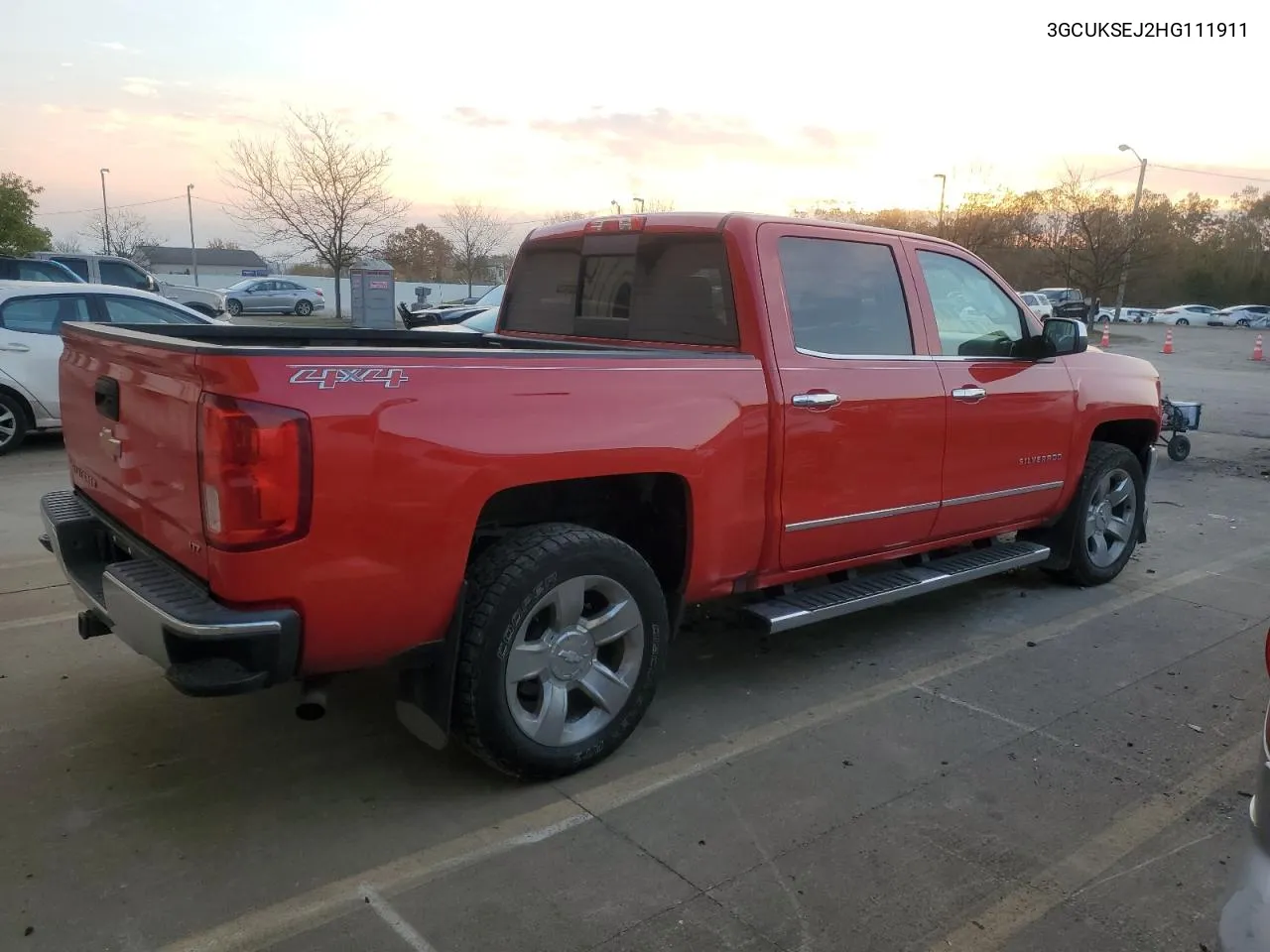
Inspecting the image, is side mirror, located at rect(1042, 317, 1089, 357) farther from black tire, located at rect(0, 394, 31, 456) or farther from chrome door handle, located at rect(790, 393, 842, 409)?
black tire, located at rect(0, 394, 31, 456)

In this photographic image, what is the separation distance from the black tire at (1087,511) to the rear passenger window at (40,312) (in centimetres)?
873

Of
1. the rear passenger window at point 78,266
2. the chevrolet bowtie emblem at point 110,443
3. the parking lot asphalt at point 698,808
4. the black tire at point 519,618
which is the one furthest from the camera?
the rear passenger window at point 78,266

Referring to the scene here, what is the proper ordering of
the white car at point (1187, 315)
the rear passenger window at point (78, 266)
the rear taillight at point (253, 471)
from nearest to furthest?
the rear taillight at point (253, 471) → the rear passenger window at point (78, 266) → the white car at point (1187, 315)

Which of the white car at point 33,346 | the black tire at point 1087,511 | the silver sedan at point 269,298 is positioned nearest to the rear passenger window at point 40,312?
the white car at point 33,346

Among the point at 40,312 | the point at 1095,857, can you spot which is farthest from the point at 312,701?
the point at 40,312

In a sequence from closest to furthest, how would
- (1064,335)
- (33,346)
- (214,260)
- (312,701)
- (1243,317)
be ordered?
1. (312,701)
2. (1064,335)
3. (33,346)
4. (1243,317)
5. (214,260)

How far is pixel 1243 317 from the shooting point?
55.7 meters

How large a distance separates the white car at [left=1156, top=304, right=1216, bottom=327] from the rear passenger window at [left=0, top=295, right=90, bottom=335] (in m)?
60.3

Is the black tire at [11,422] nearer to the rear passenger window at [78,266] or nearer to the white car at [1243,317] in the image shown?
the rear passenger window at [78,266]

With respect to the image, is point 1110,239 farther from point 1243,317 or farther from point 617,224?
point 617,224

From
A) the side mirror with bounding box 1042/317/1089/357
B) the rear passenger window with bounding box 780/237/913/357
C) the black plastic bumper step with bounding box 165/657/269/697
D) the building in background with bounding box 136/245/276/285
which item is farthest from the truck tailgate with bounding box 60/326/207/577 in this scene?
the building in background with bounding box 136/245/276/285

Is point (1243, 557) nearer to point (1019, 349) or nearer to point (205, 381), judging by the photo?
point (1019, 349)

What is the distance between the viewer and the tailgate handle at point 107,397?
3.20 meters

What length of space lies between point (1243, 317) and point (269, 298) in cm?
5220
